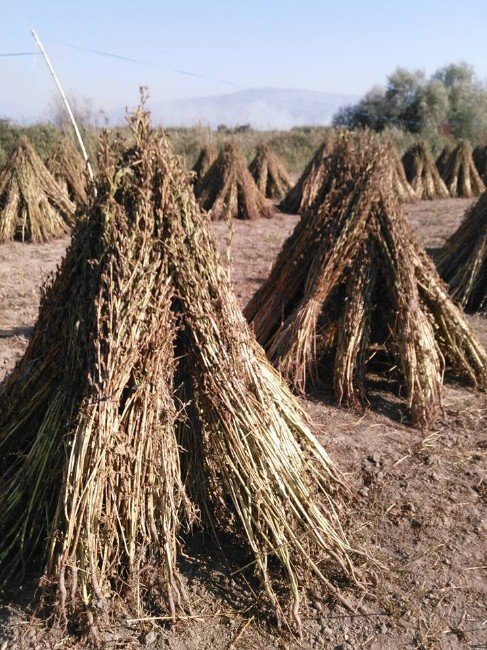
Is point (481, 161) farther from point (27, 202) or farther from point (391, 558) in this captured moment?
point (391, 558)

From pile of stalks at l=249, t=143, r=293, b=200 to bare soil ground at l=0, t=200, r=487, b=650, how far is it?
1241 cm

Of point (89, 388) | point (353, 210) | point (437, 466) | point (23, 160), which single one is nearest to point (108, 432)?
point (89, 388)

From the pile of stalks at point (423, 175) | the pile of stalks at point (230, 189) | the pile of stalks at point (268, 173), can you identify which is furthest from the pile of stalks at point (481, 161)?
the pile of stalks at point (230, 189)

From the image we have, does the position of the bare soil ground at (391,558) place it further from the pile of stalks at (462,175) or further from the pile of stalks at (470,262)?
the pile of stalks at (462,175)

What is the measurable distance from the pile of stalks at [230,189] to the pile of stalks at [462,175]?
23.1ft

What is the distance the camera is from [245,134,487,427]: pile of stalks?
441cm

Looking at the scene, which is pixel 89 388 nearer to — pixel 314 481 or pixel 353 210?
pixel 314 481

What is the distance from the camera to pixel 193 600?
8.38 ft

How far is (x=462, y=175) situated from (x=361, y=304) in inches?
597

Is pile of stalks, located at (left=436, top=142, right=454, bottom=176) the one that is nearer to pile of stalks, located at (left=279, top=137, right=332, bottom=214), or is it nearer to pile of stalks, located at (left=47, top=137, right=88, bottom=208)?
pile of stalks, located at (left=279, top=137, right=332, bottom=214)

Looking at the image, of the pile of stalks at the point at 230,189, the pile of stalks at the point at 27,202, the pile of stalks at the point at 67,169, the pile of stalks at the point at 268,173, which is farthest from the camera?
the pile of stalks at the point at 268,173

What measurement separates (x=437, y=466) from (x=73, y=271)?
2328 millimetres

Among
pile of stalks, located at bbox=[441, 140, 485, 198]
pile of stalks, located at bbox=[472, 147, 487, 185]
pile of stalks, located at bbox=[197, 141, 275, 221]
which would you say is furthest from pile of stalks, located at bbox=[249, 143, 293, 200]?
pile of stalks, located at bbox=[472, 147, 487, 185]

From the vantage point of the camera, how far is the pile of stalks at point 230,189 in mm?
13328
